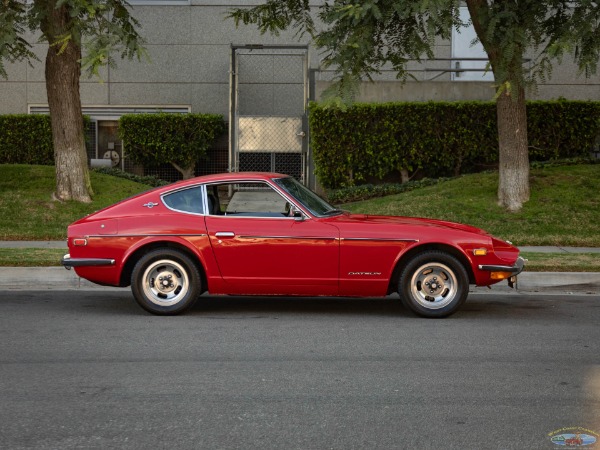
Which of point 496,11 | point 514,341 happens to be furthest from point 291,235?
point 496,11

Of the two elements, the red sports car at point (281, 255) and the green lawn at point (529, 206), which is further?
the green lawn at point (529, 206)

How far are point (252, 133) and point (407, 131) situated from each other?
400 centimetres

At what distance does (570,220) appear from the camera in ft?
51.3

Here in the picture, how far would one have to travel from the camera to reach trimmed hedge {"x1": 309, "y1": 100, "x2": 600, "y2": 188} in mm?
19484

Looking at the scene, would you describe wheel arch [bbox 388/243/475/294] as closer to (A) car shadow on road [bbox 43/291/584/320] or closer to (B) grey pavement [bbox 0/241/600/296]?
(A) car shadow on road [bbox 43/291/584/320]

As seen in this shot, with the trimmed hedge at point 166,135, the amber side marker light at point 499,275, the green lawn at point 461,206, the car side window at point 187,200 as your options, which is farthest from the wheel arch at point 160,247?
the trimmed hedge at point 166,135

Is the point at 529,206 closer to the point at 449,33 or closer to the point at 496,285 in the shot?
the point at 449,33

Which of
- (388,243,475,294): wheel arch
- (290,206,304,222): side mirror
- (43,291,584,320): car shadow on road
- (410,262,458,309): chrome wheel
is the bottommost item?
(43,291,584,320): car shadow on road

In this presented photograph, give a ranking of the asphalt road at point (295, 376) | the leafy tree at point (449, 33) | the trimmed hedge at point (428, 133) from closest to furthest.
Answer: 1. the asphalt road at point (295, 376)
2. the leafy tree at point (449, 33)
3. the trimmed hedge at point (428, 133)

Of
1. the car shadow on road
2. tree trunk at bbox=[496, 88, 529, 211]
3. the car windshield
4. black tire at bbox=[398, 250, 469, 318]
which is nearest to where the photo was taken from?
black tire at bbox=[398, 250, 469, 318]

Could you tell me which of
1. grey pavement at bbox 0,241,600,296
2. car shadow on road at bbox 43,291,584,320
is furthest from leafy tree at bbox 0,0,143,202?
car shadow on road at bbox 43,291,584,320

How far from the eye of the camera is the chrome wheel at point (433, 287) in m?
8.77

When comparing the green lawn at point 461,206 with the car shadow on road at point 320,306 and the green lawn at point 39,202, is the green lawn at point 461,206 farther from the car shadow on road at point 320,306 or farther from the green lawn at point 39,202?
the car shadow on road at point 320,306

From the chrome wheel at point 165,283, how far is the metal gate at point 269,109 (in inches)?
489
